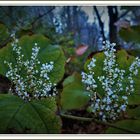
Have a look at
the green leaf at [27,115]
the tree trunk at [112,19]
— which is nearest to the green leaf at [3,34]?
the green leaf at [27,115]

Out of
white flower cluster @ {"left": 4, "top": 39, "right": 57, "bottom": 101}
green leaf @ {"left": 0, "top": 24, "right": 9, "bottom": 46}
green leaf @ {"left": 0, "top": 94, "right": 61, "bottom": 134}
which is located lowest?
green leaf @ {"left": 0, "top": 94, "right": 61, "bottom": 134}

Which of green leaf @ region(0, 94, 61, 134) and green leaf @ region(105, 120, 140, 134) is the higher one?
green leaf @ region(0, 94, 61, 134)

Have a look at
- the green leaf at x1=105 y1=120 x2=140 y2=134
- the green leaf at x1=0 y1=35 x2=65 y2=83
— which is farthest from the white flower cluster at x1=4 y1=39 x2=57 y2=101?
the green leaf at x1=105 y1=120 x2=140 y2=134

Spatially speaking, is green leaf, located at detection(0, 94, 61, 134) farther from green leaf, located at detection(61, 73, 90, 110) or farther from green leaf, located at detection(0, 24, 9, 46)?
green leaf, located at detection(0, 24, 9, 46)

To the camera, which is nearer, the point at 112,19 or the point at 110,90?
the point at 110,90

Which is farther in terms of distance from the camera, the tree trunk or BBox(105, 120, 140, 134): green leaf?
the tree trunk

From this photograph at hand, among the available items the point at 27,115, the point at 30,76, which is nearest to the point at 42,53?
the point at 30,76

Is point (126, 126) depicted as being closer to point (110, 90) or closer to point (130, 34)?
point (110, 90)

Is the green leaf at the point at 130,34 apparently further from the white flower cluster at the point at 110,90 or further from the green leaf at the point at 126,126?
the green leaf at the point at 126,126
